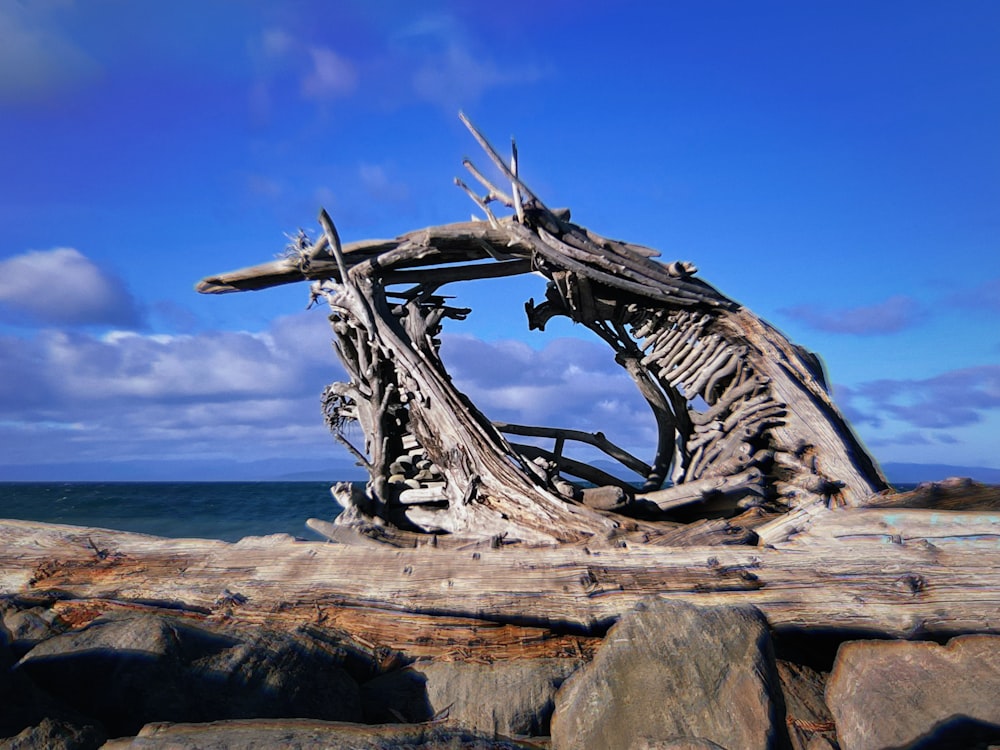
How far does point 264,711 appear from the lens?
4.14 meters

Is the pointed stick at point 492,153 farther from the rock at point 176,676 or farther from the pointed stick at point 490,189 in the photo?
the rock at point 176,676

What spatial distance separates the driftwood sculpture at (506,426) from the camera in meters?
7.40

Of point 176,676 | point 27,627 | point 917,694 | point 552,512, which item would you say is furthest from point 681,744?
point 27,627

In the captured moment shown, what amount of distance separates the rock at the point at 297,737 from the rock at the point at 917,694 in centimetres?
202

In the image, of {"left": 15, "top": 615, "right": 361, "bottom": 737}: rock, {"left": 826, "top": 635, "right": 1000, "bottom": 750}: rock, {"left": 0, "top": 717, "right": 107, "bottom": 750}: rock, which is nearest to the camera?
{"left": 0, "top": 717, "right": 107, "bottom": 750}: rock

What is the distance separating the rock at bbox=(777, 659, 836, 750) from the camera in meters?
4.09

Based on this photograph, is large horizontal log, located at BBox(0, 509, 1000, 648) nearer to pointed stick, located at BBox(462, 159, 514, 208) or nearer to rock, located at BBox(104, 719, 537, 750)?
rock, located at BBox(104, 719, 537, 750)

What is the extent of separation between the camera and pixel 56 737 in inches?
131

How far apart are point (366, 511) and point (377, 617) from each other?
3.02m

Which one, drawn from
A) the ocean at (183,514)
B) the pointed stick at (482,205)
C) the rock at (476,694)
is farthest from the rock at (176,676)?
the ocean at (183,514)

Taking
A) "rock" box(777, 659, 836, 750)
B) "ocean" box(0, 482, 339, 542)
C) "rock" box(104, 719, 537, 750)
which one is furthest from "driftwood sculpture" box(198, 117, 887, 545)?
"ocean" box(0, 482, 339, 542)

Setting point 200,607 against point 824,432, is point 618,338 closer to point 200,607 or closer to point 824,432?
point 824,432

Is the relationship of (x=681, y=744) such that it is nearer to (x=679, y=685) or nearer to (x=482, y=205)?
(x=679, y=685)

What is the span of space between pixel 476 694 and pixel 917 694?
257 cm
